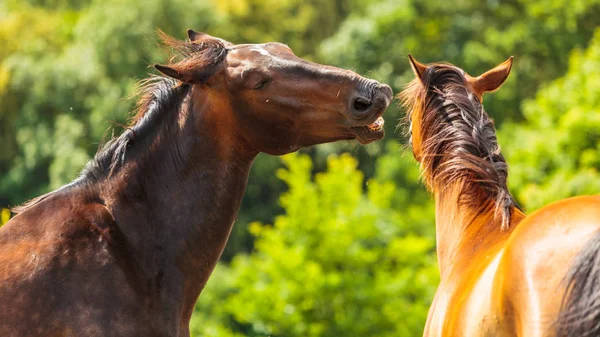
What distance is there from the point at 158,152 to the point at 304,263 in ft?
49.9

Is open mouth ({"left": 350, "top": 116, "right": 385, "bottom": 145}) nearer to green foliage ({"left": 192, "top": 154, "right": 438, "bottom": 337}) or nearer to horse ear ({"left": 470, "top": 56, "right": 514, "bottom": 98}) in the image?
horse ear ({"left": 470, "top": 56, "right": 514, "bottom": 98})

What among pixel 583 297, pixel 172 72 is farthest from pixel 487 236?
pixel 172 72

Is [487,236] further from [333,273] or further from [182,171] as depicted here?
[333,273]

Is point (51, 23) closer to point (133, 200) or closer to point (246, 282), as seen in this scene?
point (246, 282)

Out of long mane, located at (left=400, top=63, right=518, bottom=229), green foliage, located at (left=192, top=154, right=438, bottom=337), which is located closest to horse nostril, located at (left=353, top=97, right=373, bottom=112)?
long mane, located at (left=400, top=63, right=518, bottom=229)

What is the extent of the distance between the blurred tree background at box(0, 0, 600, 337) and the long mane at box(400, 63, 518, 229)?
13.7 metres

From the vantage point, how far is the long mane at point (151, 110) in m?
6.29

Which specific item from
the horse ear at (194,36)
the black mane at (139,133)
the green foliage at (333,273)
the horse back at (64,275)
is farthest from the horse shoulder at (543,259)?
the green foliage at (333,273)

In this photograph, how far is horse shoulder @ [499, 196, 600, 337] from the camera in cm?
497

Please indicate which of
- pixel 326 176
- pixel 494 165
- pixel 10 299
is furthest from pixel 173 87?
pixel 326 176

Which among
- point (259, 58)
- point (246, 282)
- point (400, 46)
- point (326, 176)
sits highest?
point (400, 46)

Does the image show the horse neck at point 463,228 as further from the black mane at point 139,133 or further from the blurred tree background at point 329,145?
the blurred tree background at point 329,145

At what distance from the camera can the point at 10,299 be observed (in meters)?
5.71

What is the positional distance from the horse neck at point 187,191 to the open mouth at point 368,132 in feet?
2.01
